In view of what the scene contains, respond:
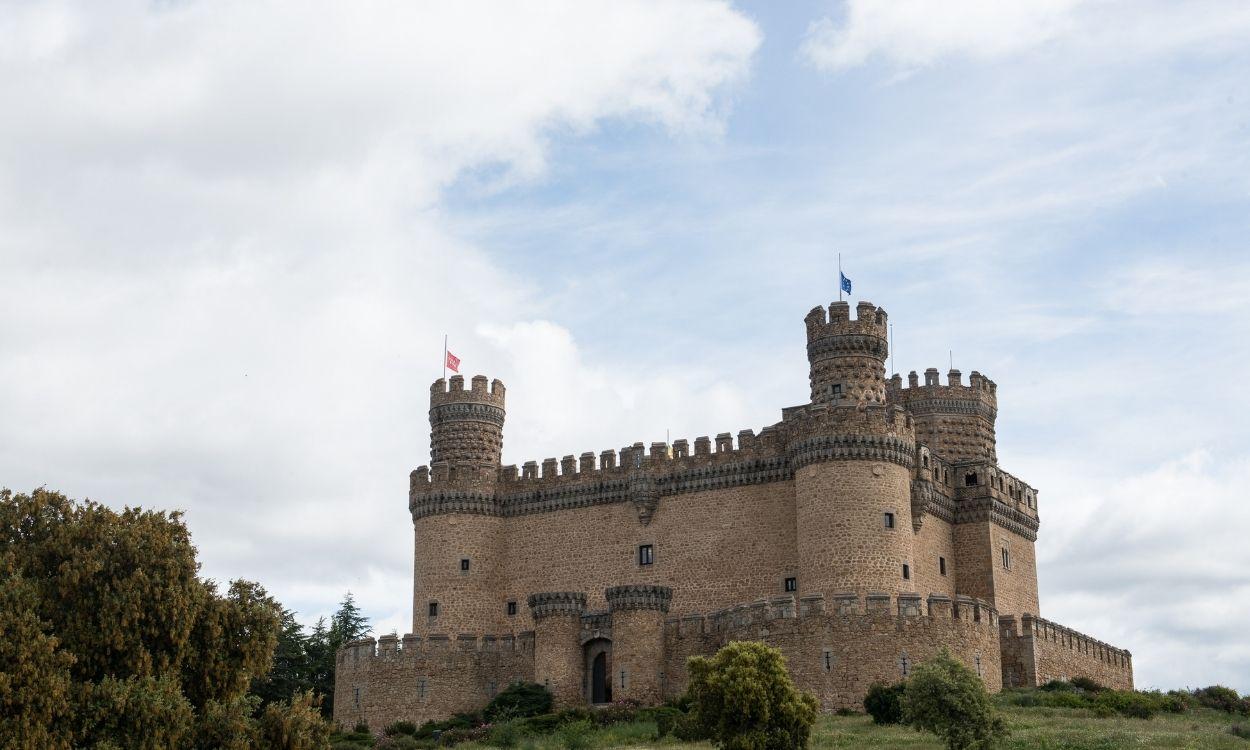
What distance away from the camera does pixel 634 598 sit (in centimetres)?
4644

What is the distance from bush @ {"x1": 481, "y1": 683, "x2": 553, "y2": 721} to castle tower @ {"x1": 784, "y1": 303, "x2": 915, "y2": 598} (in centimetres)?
848

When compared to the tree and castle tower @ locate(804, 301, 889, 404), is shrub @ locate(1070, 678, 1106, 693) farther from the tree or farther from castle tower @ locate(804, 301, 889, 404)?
the tree

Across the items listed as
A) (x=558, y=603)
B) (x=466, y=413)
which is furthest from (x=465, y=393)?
(x=558, y=603)

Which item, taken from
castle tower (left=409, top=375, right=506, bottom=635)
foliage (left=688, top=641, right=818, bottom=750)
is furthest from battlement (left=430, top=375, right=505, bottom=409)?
foliage (left=688, top=641, right=818, bottom=750)


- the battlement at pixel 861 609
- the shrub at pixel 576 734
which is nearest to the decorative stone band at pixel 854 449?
the battlement at pixel 861 609

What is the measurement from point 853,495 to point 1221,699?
11.9 meters

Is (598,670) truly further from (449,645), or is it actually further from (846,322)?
(846,322)

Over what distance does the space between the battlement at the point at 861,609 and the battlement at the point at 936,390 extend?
12365 millimetres

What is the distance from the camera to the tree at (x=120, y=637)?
27.2m

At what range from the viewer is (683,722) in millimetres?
38938

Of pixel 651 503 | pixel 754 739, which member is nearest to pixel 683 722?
pixel 754 739

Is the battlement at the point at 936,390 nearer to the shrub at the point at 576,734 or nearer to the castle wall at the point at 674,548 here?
the castle wall at the point at 674,548

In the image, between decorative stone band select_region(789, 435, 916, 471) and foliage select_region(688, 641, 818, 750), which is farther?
decorative stone band select_region(789, 435, 916, 471)

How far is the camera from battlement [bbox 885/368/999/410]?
5659cm
